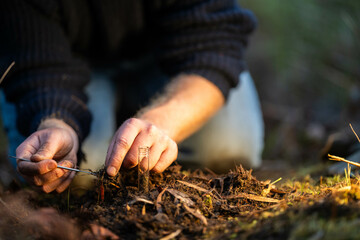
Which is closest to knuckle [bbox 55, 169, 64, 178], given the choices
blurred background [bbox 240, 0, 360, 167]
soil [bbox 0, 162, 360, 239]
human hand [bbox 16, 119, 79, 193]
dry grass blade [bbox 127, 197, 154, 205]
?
human hand [bbox 16, 119, 79, 193]

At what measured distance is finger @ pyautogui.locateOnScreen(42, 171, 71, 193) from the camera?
1.45 m

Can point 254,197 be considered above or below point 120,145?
below

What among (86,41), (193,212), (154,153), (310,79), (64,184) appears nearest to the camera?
(193,212)

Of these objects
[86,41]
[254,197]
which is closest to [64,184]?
[254,197]

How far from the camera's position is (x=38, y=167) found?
128cm

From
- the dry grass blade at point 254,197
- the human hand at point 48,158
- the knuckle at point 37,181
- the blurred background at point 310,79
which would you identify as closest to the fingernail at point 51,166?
the human hand at point 48,158

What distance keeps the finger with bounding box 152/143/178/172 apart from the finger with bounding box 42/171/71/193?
0.41 metres

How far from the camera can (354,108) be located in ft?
11.4

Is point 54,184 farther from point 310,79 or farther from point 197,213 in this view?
point 310,79

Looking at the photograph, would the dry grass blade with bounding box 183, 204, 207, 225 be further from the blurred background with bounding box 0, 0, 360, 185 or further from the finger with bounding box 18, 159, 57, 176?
the blurred background with bounding box 0, 0, 360, 185

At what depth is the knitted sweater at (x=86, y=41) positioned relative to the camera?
1959 millimetres

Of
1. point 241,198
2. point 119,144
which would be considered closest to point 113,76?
point 119,144

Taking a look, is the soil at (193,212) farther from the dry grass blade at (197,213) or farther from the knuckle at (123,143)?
the knuckle at (123,143)

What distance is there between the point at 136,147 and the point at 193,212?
14.6 inches
